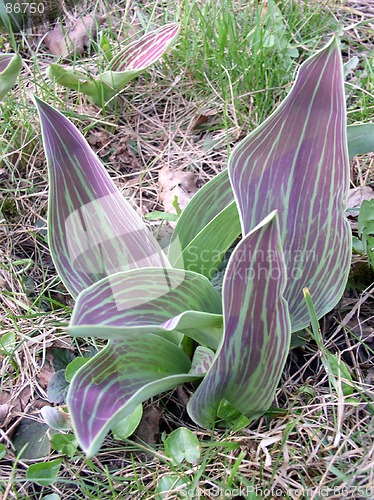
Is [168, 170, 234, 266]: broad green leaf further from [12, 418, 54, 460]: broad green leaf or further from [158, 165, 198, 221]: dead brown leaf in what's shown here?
[12, 418, 54, 460]: broad green leaf

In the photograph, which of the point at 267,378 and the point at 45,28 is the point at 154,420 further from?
the point at 45,28

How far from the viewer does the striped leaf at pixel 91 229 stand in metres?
0.99

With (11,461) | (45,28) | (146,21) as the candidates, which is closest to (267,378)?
(11,461)

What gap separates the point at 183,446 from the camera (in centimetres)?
95

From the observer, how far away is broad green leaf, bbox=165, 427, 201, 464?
93cm

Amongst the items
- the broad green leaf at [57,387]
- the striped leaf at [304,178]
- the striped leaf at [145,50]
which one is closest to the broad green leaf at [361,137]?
the striped leaf at [304,178]

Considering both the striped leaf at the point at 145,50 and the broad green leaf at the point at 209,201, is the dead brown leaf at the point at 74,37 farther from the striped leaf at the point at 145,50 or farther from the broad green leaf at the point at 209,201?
the broad green leaf at the point at 209,201

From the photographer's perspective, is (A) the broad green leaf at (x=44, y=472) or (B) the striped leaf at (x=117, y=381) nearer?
(B) the striped leaf at (x=117, y=381)

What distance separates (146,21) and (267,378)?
1.44 m

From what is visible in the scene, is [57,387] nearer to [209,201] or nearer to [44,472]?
[44,472]

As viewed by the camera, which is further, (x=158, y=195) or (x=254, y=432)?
(x=158, y=195)

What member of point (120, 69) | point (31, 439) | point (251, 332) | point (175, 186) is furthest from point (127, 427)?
point (120, 69)

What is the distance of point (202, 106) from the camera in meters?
1.63

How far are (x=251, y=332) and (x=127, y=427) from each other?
0.34 meters
